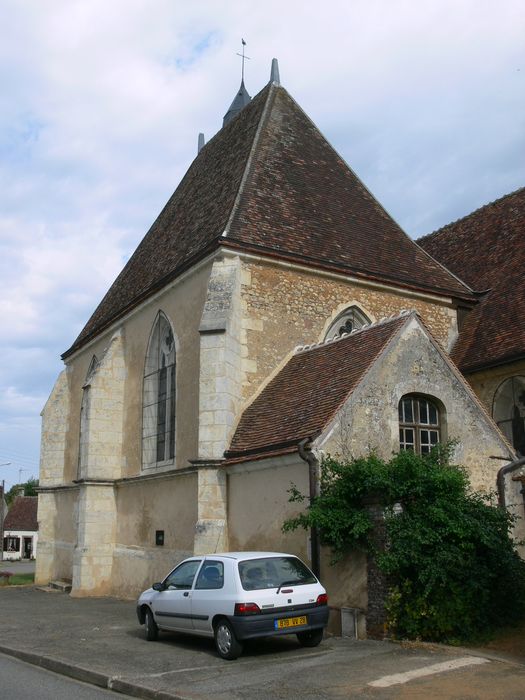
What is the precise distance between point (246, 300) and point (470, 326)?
5.87 m

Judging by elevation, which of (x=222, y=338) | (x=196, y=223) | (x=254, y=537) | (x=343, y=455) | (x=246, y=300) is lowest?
(x=254, y=537)

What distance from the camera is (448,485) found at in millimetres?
10461

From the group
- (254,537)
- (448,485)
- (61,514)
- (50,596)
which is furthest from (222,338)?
(61,514)

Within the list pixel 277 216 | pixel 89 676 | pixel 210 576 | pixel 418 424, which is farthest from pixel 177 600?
pixel 277 216

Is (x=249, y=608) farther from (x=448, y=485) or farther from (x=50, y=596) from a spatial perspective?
(x=50, y=596)

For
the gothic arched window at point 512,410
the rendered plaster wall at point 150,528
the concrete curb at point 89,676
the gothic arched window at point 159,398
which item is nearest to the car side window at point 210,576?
the concrete curb at point 89,676

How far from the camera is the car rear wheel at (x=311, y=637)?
984cm

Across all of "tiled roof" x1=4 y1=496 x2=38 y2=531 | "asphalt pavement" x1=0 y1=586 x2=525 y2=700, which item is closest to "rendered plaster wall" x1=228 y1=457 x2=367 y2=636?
"asphalt pavement" x1=0 y1=586 x2=525 y2=700

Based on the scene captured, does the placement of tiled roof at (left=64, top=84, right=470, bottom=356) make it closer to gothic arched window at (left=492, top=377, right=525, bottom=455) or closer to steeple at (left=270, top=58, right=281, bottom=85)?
steeple at (left=270, top=58, right=281, bottom=85)

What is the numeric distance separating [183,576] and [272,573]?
5.27 ft

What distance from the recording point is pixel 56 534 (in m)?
23.8

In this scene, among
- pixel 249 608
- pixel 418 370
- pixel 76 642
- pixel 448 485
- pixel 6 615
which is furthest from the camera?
pixel 6 615

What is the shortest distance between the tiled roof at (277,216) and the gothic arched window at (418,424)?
4.81 m

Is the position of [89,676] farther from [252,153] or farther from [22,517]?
[22,517]
